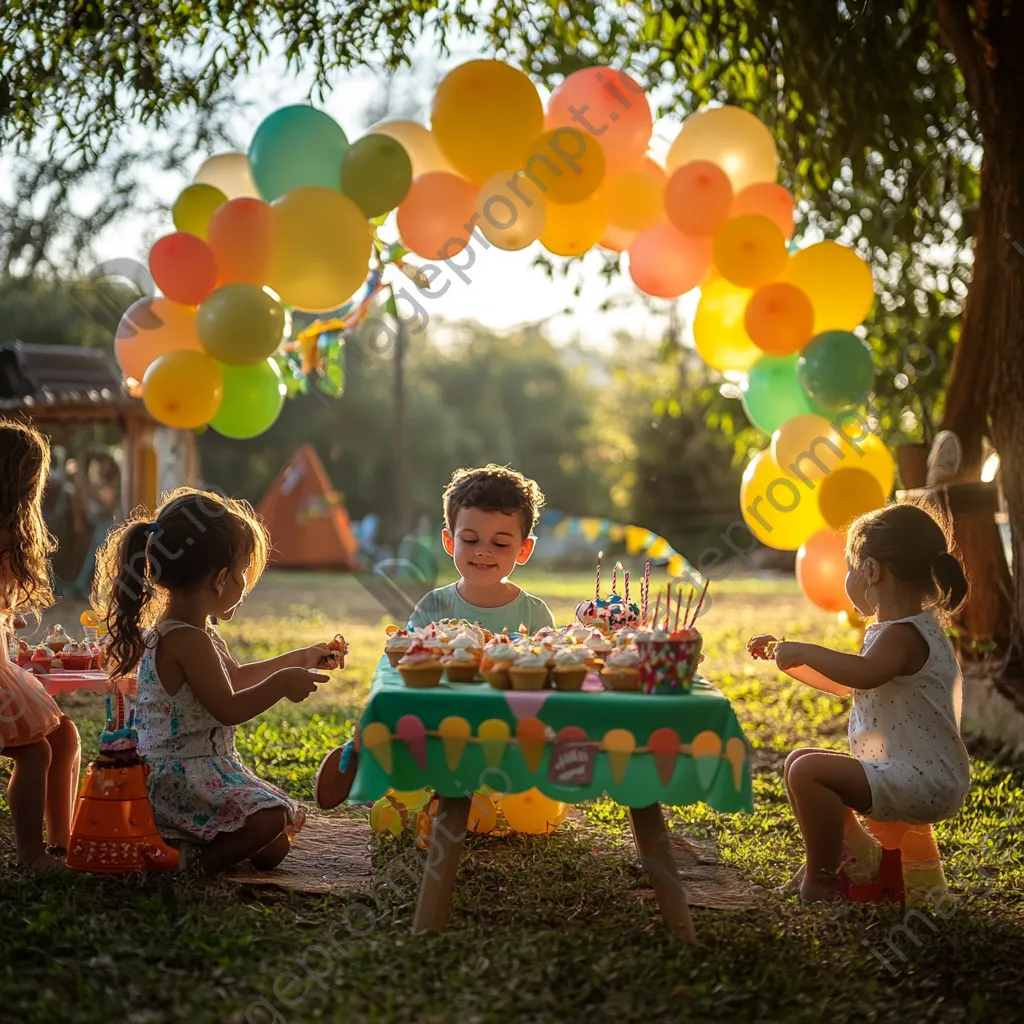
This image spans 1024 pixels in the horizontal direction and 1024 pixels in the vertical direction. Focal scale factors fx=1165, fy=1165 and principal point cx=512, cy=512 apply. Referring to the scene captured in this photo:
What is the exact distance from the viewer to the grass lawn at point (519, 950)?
2582 mm

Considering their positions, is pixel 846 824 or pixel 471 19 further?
pixel 471 19

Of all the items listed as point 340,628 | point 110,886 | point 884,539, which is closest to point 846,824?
point 884,539

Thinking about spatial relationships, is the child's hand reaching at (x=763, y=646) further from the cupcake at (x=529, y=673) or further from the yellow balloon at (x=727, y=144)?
the yellow balloon at (x=727, y=144)

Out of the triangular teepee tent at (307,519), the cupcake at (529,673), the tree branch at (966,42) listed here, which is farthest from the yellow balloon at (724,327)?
the triangular teepee tent at (307,519)

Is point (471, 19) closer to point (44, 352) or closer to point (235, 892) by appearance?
point (235, 892)

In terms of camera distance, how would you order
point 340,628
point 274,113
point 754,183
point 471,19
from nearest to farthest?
point 274,113 → point 754,183 → point 471,19 → point 340,628

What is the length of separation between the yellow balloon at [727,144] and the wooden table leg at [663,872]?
3777mm

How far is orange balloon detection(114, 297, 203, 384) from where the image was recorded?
5.59 metres

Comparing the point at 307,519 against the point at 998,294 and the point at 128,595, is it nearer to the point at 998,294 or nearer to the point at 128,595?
the point at 998,294

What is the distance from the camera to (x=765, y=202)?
19.0 ft

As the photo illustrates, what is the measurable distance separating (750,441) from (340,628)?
4.36m

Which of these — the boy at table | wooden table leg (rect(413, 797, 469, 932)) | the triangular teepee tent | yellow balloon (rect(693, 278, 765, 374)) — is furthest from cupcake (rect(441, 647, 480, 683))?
the triangular teepee tent

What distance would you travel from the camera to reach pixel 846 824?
3506 mm

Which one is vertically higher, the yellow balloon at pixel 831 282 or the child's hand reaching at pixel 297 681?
the yellow balloon at pixel 831 282
